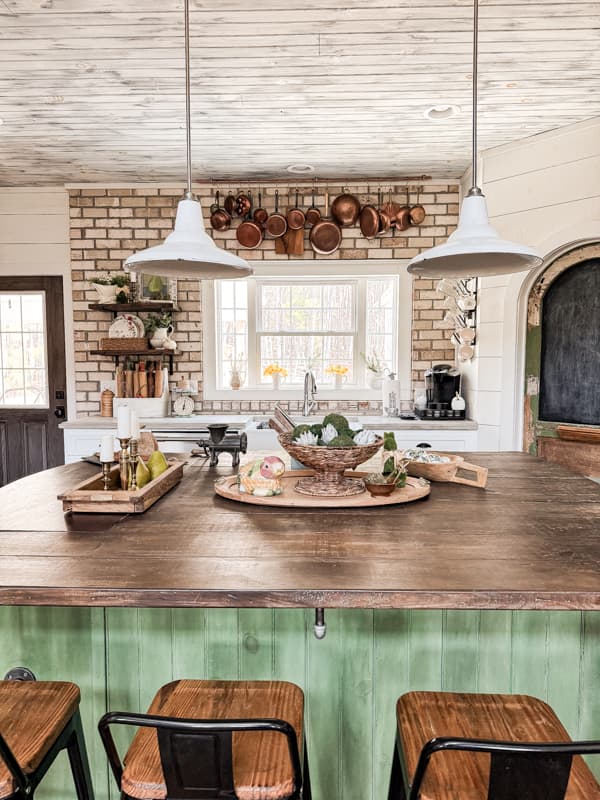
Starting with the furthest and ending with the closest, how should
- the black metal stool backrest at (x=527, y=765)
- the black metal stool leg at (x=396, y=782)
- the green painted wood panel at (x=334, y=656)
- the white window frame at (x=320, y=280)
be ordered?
1. the white window frame at (x=320, y=280)
2. the green painted wood panel at (x=334, y=656)
3. the black metal stool leg at (x=396, y=782)
4. the black metal stool backrest at (x=527, y=765)

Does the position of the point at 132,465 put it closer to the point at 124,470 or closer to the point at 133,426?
the point at 124,470

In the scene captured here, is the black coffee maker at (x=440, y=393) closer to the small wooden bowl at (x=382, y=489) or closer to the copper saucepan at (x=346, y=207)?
the copper saucepan at (x=346, y=207)

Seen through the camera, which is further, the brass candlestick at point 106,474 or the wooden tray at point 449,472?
the wooden tray at point 449,472

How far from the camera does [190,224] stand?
189 centimetres

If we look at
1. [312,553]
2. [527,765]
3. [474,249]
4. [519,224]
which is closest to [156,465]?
[312,553]

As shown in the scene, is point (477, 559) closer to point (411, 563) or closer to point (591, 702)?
point (411, 563)

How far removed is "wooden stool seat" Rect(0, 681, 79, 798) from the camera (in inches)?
43.5

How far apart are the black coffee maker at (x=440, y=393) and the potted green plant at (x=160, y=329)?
2.10 metres

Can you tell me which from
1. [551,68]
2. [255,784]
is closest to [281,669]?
[255,784]

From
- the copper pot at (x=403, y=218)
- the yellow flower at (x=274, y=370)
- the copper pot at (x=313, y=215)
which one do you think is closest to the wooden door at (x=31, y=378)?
the yellow flower at (x=274, y=370)

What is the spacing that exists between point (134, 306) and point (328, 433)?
3.09m

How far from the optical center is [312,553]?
134cm

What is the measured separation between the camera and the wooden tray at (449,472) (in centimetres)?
202

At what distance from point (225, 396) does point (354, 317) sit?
1299 mm
